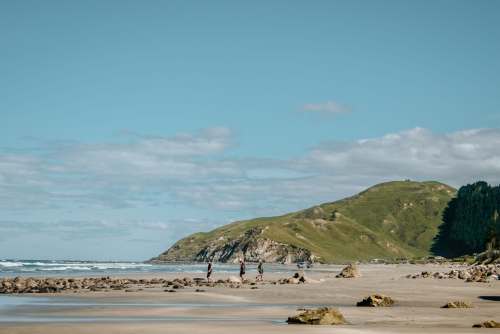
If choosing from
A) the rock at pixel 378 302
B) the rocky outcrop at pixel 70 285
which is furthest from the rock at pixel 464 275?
the rock at pixel 378 302

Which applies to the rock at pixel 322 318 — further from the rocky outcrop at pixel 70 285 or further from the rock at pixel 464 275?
the rock at pixel 464 275

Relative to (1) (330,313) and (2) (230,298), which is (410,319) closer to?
(1) (330,313)

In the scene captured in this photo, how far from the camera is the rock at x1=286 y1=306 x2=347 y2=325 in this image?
2033 centimetres

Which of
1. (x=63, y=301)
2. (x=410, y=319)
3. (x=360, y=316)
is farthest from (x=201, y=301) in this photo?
(x=410, y=319)

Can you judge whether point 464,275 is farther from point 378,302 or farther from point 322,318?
point 322,318

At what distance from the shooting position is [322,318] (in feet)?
66.8

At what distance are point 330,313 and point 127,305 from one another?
1490 cm

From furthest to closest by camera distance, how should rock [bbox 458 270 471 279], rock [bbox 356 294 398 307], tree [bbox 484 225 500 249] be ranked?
tree [bbox 484 225 500 249], rock [bbox 458 270 471 279], rock [bbox 356 294 398 307]

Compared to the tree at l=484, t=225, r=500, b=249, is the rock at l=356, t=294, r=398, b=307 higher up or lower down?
lower down

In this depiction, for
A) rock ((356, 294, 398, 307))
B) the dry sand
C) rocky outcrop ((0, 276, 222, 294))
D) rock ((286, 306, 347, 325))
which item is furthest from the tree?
rock ((286, 306, 347, 325))

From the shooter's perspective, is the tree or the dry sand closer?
the dry sand

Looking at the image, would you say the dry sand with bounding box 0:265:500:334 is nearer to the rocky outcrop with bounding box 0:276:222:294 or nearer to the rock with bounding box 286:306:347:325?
the rock with bounding box 286:306:347:325

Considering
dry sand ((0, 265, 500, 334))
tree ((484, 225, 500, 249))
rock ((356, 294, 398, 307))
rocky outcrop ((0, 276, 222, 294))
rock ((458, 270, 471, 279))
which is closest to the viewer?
dry sand ((0, 265, 500, 334))

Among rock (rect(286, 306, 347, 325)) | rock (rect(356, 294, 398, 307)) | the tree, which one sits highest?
the tree
